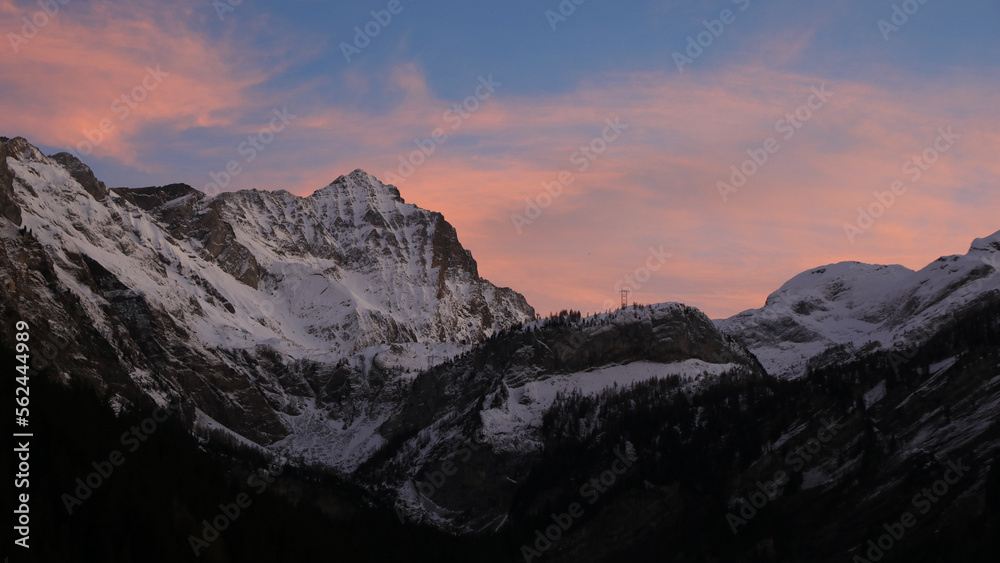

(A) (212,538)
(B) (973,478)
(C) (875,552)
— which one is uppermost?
(B) (973,478)

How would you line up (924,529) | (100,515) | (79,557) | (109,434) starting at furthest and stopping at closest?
(924,529) < (109,434) < (100,515) < (79,557)

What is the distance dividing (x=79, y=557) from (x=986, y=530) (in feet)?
395

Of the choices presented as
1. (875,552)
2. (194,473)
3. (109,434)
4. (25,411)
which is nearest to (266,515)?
(194,473)

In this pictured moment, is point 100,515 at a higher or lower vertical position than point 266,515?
lower

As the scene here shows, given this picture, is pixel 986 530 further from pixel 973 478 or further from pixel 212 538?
pixel 212 538

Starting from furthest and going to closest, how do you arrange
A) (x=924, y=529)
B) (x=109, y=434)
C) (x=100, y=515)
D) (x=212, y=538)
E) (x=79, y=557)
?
(x=924, y=529), (x=109, y=434), (x=212, y=538), (x=100, y=515), (x=79, y=557)

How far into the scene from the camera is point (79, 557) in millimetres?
128125

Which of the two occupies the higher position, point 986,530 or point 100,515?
point 986,530

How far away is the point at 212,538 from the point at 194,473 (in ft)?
62.2

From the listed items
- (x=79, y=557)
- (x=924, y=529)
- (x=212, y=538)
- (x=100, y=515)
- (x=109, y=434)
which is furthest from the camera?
(x=924, y=529)

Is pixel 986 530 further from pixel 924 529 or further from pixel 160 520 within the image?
pixel 160 520

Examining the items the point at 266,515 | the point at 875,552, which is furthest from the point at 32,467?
the point at 875,552

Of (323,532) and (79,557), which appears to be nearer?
(79,557)

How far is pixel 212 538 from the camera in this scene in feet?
483
